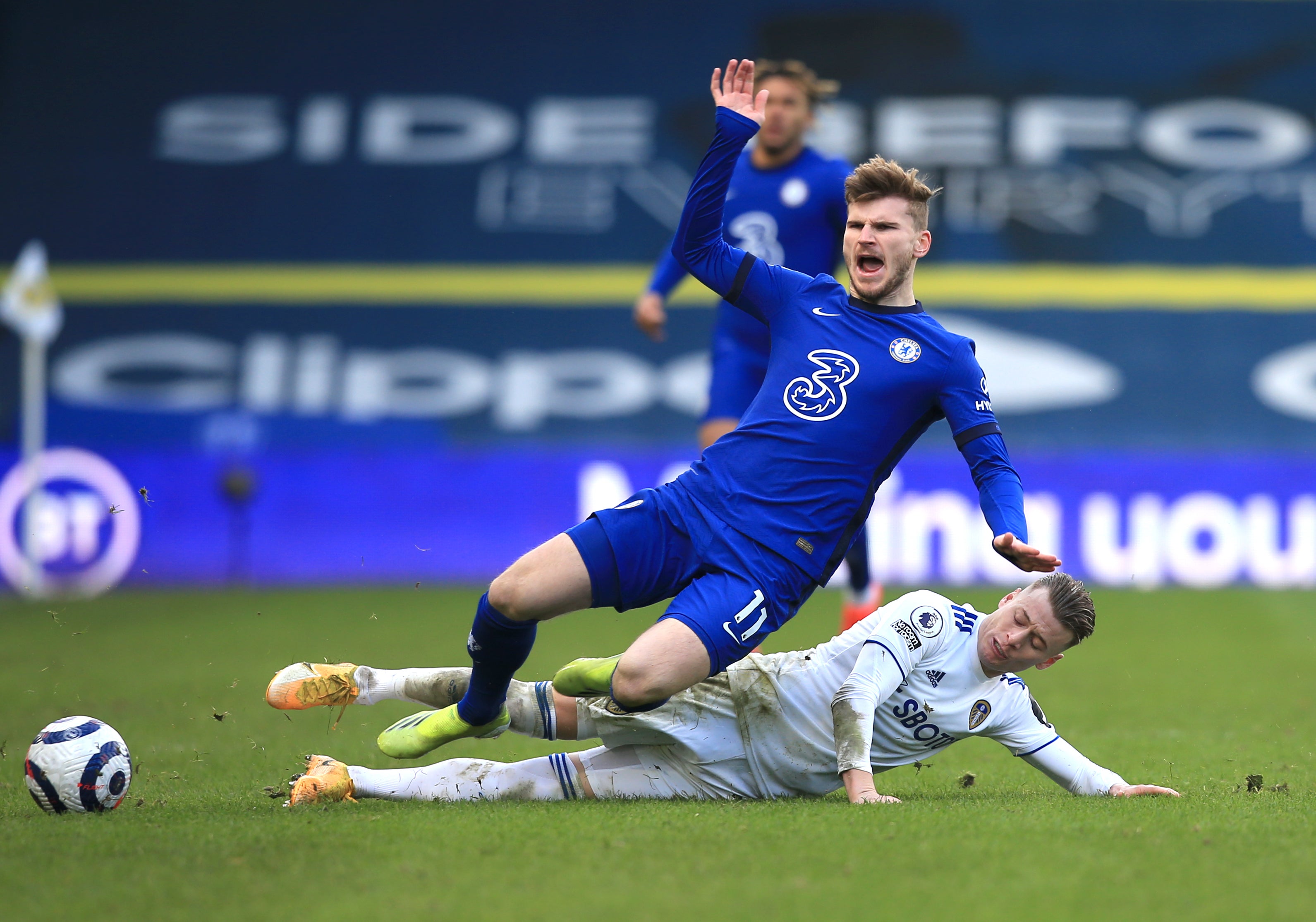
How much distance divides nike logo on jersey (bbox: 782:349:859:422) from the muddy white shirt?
2.03 feet

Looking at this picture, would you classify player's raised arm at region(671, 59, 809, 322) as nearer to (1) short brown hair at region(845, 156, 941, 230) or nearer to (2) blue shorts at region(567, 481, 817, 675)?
(1) short brown hair at region(845, 156, 941, 230)

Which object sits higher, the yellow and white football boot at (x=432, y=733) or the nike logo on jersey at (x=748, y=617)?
the nike logo on jersey at (x=748, y=617)

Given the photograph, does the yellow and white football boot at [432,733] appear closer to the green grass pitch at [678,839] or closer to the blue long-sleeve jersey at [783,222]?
the green grass pitch at [678,839]

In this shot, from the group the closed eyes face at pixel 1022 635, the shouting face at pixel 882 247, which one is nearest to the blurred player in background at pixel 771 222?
the shouting face at pixel 882 247

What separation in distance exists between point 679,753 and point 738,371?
2.65m

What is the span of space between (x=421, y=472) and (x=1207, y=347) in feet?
29.8

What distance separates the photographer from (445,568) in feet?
43.2

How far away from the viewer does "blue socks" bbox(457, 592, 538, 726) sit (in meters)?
4.19

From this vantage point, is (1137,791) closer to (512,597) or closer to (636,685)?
(636,685)

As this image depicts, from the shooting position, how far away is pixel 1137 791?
430cm

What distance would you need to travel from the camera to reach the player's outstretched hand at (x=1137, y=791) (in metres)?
4.29

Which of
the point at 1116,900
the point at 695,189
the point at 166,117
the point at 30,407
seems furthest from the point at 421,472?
the point at 1116,900

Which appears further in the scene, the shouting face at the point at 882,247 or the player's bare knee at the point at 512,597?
the shouting face at the point at 882,247

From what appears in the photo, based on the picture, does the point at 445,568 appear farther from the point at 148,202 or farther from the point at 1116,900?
the point at 1116,900
